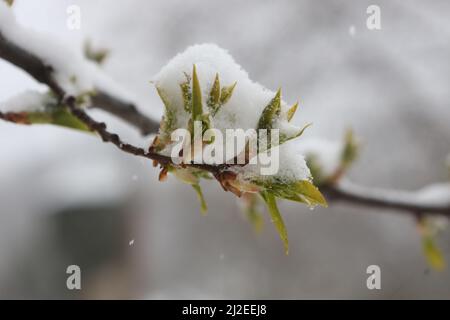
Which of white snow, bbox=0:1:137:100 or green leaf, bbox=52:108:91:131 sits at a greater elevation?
white snow, bbox=0:1:137:100

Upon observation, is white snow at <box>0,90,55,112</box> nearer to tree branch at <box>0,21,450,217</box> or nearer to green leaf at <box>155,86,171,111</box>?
tree branch at <box>0,21,450,217</box>

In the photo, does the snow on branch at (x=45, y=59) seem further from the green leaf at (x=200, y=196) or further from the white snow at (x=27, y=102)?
the green leaf at (x=200, y=196)

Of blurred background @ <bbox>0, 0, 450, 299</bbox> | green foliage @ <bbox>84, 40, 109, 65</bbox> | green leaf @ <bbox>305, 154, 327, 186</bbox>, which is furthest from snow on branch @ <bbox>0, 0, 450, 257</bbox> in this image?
blurred background @ <bbox>0, 0, 450, 299</bbox>

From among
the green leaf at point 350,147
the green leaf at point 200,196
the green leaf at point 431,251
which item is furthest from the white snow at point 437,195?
the green leaf at point 200,196

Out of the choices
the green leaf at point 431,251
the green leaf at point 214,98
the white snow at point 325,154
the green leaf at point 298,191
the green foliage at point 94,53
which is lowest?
the green leaf at point 431,251

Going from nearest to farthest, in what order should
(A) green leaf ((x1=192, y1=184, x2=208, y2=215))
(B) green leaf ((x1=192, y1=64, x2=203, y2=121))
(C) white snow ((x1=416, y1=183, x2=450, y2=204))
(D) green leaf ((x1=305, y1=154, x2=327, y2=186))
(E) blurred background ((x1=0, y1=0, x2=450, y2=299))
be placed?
(B) green leaf ((x1=192, y1=64, x2=203, y2=121))
(A) green leaf ((x1=192, y1=184, x2=208, y2=215))
(D) green leaf ((x1=305, y1=154, x2=327, y2=186))
(C) white snow ((x1=416, y1=183, x2=450, y2=204))
(E) blurred background ((x1=0, y1=0, x2=450, y2=299))

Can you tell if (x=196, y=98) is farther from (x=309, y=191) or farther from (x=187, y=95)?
(x=309, y=191)
